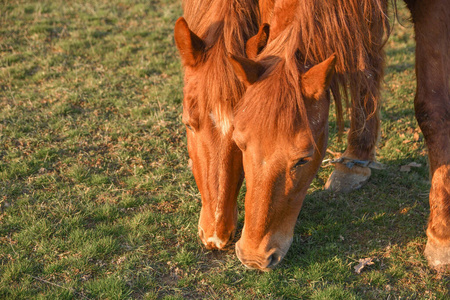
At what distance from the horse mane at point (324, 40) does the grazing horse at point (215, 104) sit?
310mm

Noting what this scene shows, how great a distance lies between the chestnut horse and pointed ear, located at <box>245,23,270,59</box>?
0.06 m

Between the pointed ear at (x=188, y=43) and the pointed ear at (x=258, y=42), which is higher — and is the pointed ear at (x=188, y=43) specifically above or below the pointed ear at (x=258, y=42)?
above

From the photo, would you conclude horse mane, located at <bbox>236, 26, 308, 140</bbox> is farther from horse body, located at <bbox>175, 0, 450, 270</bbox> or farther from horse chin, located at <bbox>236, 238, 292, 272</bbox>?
horse chin, located at <bbox>236, 238, 292, 272</bbox>

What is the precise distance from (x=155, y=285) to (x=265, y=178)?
51.1 inches

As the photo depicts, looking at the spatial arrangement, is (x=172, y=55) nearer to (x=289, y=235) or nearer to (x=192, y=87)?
(x=192, y=87)

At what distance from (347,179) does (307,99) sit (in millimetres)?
1919

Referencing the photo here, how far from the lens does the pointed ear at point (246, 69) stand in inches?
109

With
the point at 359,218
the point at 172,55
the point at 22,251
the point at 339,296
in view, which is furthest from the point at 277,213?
the point at 172,55

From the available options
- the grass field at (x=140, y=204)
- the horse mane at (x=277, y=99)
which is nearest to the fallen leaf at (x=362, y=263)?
the grass field at (x=140, y=204)

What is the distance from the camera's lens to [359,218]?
13.4 feet

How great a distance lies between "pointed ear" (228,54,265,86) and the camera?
2.78 metres

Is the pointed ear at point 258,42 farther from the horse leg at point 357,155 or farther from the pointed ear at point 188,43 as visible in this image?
the horse leg at point 357,155

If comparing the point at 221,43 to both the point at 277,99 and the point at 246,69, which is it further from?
the point at 277,99

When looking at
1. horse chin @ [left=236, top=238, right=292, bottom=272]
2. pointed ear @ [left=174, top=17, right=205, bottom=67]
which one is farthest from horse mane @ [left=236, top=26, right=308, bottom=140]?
horse chin @ [left=236, top=238, right=292, bottom=272]
